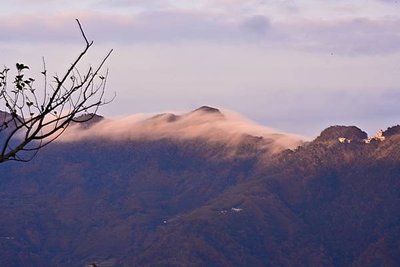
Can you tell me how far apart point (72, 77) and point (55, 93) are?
57.7 inches

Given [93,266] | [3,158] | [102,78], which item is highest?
[102,78]

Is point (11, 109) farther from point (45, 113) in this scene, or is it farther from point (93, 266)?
point (93, 266)

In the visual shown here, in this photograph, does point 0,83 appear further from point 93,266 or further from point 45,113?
point 93,266

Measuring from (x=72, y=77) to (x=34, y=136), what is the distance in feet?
5.67

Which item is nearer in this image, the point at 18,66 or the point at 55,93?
the point at 55,93

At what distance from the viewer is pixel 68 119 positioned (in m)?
20.7

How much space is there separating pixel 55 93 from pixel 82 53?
0.81 metres

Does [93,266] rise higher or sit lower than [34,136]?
lower

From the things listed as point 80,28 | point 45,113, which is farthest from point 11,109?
point 80,28

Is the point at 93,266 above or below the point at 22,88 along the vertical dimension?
below

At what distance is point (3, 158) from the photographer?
20203 mm

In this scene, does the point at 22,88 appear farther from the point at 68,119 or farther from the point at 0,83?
the point at 68,119

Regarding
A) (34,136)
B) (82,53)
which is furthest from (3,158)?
(82,53)

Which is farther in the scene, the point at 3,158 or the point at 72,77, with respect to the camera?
the point at 72,77
